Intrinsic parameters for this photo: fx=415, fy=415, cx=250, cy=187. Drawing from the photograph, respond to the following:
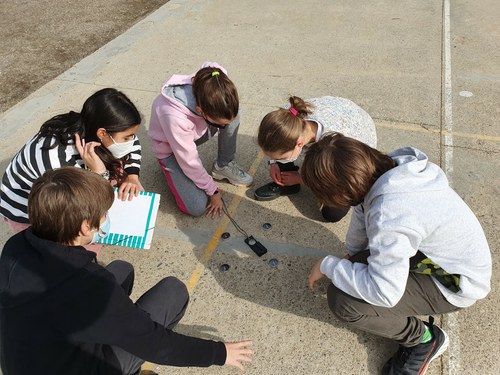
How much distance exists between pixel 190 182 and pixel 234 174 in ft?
1.29

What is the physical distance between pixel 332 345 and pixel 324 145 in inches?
44.1

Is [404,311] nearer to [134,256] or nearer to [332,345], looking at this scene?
[332,345]

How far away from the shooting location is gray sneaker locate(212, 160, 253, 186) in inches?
131

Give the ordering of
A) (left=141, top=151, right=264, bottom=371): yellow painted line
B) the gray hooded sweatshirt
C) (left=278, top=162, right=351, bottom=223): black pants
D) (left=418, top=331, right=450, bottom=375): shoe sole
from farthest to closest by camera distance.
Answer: (left=278, top=162, right=351, bottom=223): black pants, (left=141, top=151, right=264, bottom=371): yellow painted line, (left=418, top=331, right=450, bottom=375): shoe sole, the gray hooded sweatshirt

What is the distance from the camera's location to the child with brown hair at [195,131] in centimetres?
265

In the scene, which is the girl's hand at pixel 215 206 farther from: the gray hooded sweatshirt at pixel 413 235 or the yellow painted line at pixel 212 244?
the gray hooded sweatshirt at pixel 413 235

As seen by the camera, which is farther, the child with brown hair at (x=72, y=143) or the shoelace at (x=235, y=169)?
the shoelace at (x=235, y=169)

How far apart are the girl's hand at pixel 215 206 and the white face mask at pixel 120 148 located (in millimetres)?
708

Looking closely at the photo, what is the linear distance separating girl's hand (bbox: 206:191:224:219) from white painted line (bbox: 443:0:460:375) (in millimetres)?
1663

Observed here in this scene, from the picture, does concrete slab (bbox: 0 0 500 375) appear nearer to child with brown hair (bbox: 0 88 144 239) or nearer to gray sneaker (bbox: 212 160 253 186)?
gray sneaker (bbox: 212 160 253 186)

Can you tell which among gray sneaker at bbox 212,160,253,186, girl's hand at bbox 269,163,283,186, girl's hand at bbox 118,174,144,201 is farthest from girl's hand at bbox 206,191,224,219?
girl's hand at bbox 118,174,144,201

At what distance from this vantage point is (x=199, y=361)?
170cm

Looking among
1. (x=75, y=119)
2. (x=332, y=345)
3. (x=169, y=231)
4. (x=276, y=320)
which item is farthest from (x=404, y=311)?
(x=75, y=119)

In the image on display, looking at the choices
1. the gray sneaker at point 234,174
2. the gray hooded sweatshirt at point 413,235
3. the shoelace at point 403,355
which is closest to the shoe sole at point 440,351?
the shoelace at point 403,355
